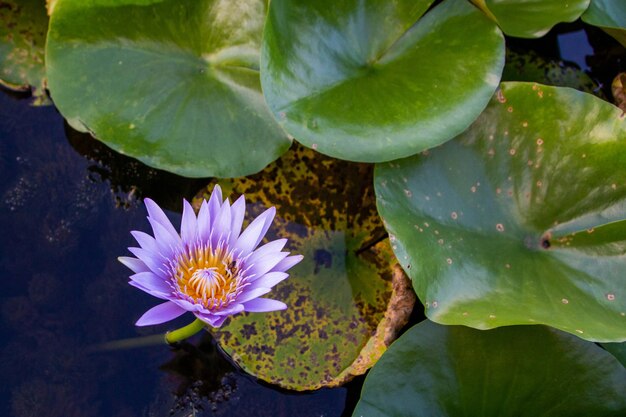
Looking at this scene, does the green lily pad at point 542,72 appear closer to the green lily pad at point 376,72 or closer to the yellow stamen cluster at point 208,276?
the green lily pad at point 376,72

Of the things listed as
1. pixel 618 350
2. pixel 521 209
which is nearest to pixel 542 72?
pixel 521 209

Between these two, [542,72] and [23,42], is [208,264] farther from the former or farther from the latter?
[542,72]

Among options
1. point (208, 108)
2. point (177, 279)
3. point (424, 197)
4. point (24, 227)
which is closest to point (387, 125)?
point (424, 197)

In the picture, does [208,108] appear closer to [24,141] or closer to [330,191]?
[330,191]

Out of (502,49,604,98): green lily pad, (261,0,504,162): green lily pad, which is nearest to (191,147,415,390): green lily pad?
(261,0,504,162): green lily pad

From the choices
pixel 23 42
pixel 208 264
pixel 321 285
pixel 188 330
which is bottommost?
pixel 321 285

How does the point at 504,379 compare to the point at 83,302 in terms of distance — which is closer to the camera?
the point at 504,379

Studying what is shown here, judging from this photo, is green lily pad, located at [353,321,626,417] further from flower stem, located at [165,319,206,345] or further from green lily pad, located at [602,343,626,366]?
flower stem, located at [165,319,206,345]
